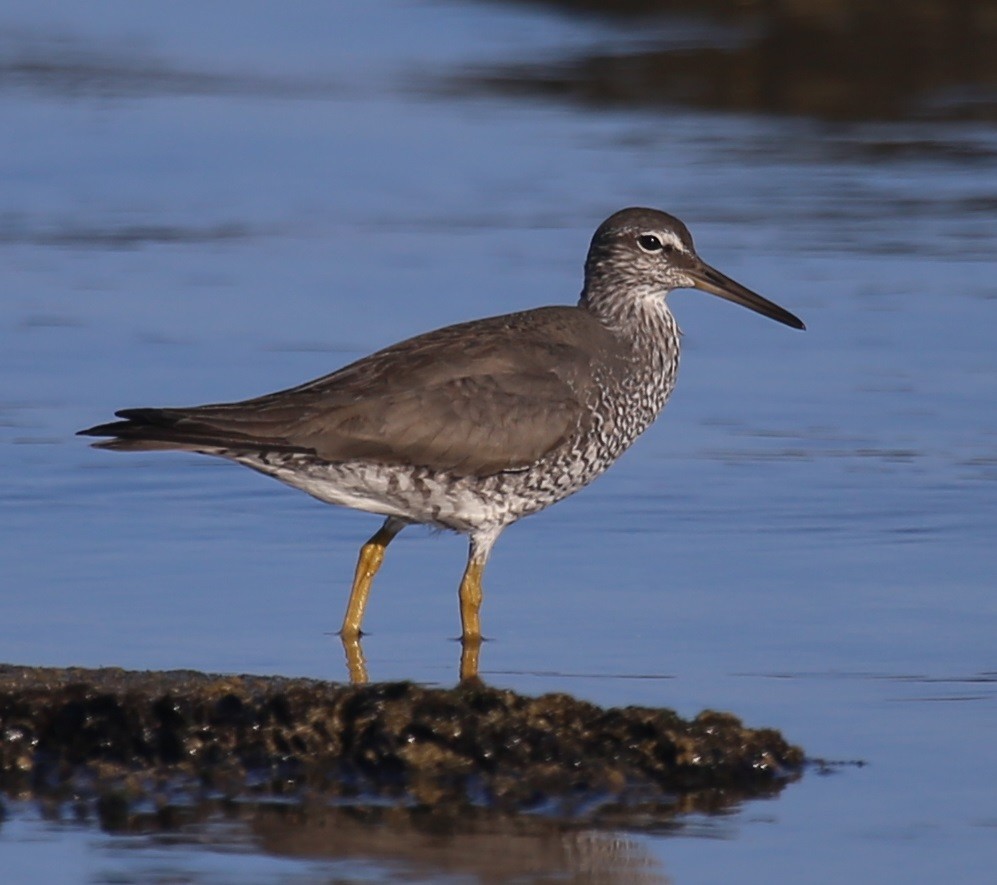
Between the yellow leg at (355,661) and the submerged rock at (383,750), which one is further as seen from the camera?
the yellow leg at (355,661)

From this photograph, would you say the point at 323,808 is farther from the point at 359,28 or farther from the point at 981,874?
the point at 359,28

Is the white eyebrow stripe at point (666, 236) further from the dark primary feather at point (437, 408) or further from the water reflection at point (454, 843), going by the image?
the water reflection at point (454, 843)

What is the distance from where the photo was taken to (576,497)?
400 inches

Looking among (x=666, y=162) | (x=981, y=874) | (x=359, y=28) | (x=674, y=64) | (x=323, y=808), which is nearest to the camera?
(x=981, y=874)

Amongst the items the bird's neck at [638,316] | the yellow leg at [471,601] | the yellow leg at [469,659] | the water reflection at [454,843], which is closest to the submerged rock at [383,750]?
the water reflection at [454,843]

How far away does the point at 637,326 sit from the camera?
9.23 metres

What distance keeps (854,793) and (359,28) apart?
17.3m

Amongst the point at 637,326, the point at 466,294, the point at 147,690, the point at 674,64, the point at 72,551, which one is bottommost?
the point at 147,690

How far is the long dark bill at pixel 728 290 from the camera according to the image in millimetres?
9422

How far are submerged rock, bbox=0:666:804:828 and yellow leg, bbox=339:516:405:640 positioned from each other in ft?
5.25

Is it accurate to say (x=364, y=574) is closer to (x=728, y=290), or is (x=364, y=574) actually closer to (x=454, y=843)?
(x=728, y=290)

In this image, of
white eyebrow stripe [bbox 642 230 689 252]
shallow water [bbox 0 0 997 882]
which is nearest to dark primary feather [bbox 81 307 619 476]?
shallow water [bbox 0 0 997 882]

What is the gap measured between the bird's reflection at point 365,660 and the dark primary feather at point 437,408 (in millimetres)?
686

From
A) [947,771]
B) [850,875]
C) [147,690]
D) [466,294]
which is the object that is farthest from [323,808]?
[466,294]
